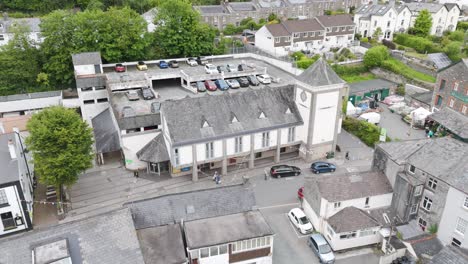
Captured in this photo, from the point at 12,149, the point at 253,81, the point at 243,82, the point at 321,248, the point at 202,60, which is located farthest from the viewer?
the point at 202,60

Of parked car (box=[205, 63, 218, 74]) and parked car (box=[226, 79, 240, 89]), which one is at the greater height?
parked car (box=[205, 63, 218, 74])

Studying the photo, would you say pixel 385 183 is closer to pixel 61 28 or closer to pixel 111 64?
pixel 111 64

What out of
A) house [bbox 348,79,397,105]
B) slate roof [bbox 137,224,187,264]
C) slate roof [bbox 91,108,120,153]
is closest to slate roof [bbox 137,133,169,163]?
slate roof [bbox 91,108,120,153]

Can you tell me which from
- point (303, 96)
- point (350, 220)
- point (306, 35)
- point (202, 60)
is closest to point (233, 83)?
point (202, 60)

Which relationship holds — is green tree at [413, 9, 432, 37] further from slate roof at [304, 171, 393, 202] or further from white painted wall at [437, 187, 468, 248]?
white painted wall at [437, 187, 468, 248]

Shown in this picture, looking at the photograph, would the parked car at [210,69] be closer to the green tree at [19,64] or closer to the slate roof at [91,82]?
the slate roof at [91,82]

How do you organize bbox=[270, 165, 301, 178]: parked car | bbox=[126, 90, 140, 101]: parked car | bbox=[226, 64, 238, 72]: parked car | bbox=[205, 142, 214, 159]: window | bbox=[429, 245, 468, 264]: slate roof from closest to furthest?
1. bbox=[429, 245, 468, 264]: slate roof
2. bbox=[205, 142, 214, 159]: window
3. bbox=[270, 165, 301, 178]: parked car
4. bbox=[126, 90, 140, 101]: parked car
5. bbox=[226, 64, 238, 72]: parked car

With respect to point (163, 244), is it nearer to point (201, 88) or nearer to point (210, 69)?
point (201, 88)
